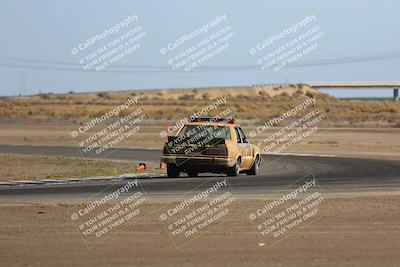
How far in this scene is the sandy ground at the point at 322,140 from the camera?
42.7 metres

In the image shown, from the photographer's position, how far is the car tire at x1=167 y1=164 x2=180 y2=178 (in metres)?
23.5

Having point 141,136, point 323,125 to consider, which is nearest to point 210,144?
point 141,136

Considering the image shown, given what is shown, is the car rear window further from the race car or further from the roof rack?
the roof rack

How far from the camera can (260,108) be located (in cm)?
10100

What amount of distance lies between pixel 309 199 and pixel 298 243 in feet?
18.2

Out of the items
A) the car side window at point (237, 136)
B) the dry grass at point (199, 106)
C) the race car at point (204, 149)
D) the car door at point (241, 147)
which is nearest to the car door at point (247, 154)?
the car door at point (241, 147)

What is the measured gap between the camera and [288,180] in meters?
22.5

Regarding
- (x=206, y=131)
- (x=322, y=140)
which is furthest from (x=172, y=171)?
(x=322, y=140)

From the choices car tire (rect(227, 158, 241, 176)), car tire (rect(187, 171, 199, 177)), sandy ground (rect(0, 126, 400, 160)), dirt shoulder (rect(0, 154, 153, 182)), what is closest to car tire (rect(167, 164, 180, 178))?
car tire (rect(187, 171, 199, 177))

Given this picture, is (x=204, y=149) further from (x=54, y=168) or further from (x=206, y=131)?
(x=54, y=168)

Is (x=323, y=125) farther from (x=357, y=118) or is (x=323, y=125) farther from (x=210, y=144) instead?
(x=210, y=144)

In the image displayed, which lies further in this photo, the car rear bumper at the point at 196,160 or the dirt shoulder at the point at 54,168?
the dirt shoulder at the point at 54,168

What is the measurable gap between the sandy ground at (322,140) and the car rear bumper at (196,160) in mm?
15658

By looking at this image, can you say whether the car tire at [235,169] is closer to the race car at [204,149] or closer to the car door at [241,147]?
the race car at [204,149]
